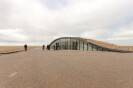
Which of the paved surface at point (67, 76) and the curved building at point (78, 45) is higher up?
the curved building at point (78, 45)

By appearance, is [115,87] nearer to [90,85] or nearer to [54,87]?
[90,85]

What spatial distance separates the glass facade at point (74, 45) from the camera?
30.3 m

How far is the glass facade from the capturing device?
1194 inches

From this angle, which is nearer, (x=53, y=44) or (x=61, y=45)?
(x=61, y=45)

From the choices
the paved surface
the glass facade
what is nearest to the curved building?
the glass facade

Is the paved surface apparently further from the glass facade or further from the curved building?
the glass facade

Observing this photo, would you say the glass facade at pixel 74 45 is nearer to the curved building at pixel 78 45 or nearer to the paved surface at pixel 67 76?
the curved building at pixel 78 45

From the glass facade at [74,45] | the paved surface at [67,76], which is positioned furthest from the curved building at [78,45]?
the paved surface at [67,76]

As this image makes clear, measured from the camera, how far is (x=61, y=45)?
1658 inches

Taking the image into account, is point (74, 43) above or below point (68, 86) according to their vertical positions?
above

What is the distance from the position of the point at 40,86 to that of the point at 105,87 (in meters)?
2.43

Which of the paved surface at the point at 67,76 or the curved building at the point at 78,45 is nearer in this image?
the paved surface at the point at 67,76

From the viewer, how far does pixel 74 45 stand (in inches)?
1435

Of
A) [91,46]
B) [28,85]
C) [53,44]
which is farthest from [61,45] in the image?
[28,85]
